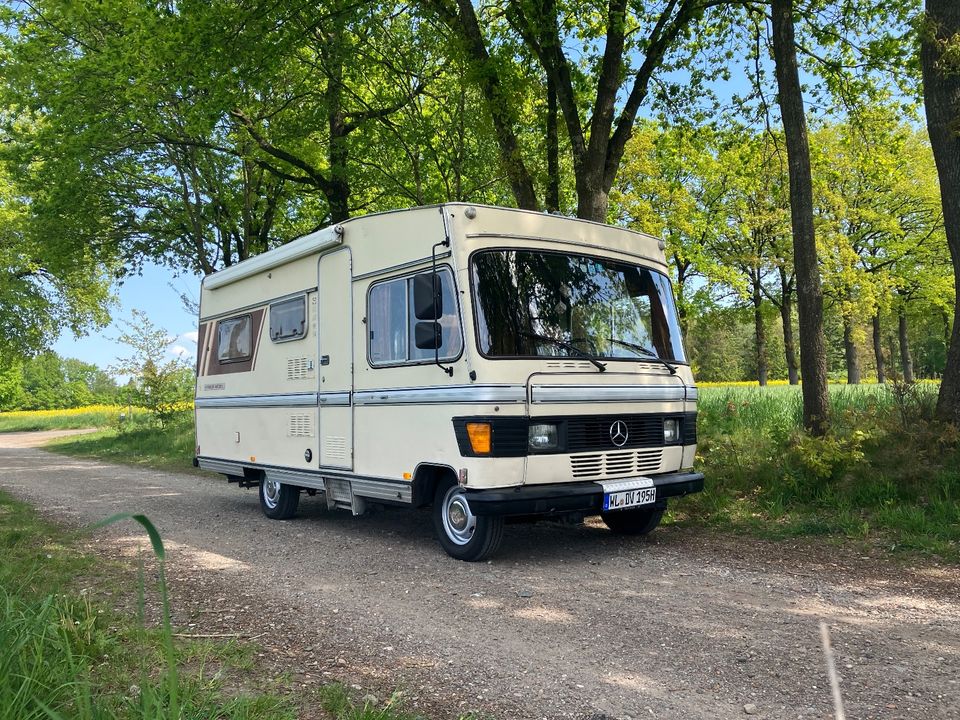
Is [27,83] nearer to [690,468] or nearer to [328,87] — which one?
[328,87]

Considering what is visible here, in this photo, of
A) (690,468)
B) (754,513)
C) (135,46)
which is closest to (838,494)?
(754,513)

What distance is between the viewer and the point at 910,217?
30641 mm

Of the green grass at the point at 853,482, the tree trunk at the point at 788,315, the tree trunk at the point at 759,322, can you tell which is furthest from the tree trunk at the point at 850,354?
the green grass at the point at 853,482

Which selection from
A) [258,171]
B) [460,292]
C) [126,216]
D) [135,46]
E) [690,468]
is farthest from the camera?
[126,216]

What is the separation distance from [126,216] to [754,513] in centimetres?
1880

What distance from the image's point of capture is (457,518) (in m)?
6.54

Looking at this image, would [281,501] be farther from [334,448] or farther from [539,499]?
[539,499]

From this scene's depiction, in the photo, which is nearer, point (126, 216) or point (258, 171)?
point (258, 171)

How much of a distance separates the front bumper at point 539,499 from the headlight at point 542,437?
1.02 feet

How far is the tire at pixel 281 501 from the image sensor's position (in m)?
8.94

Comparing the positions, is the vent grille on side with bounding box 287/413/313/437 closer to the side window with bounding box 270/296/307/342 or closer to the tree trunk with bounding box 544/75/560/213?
the side window with bounding box 270/296/307/342

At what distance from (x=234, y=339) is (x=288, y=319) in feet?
5.49

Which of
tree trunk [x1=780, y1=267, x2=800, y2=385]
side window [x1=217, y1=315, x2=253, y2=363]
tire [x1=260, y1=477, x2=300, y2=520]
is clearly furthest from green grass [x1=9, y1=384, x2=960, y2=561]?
tree trunk [x1=780, y1=267, x2=800, y2=385]

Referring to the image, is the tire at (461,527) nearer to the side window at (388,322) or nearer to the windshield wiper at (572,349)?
the side window at (388,322)
